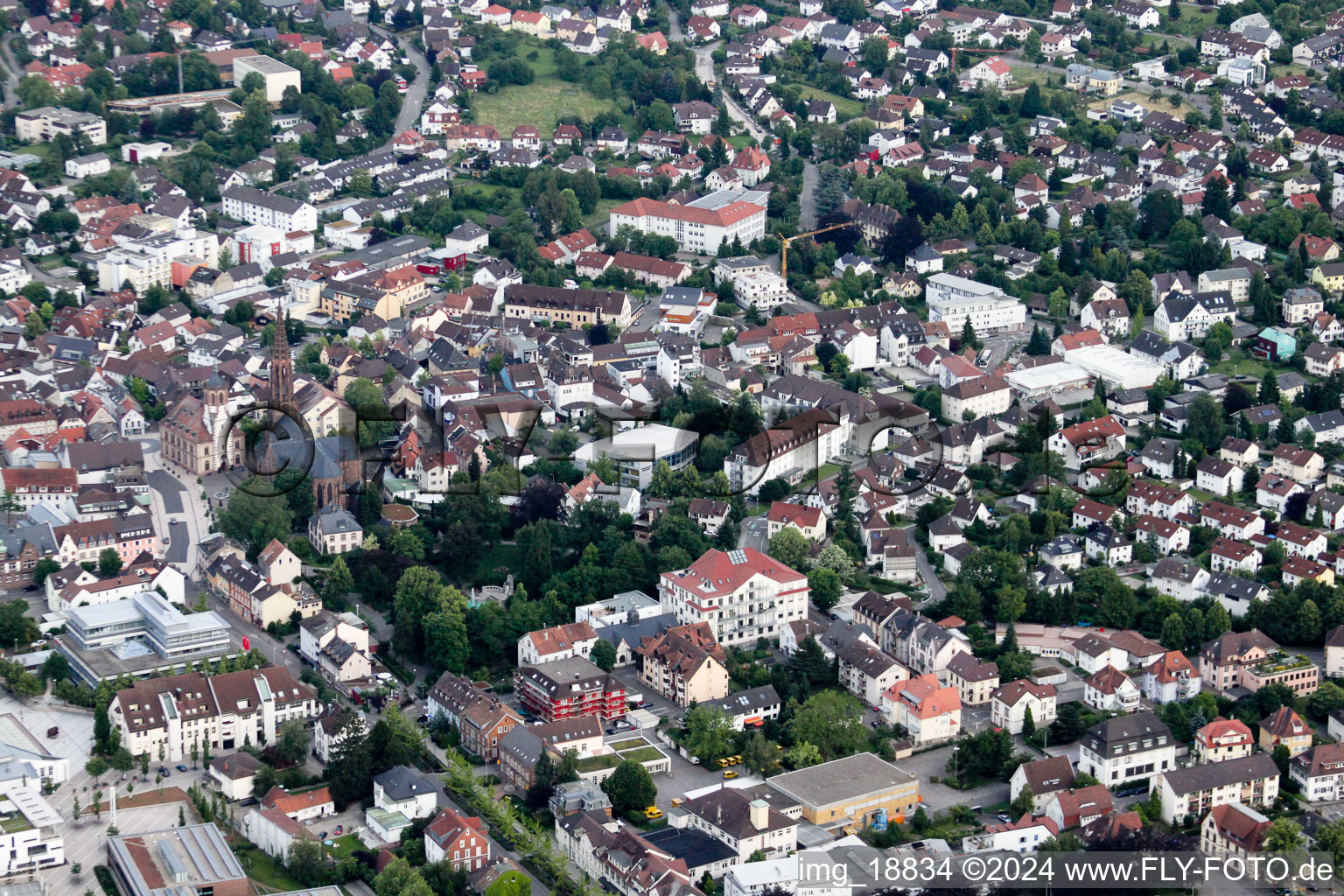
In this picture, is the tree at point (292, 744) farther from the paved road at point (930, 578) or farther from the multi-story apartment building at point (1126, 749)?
the multi-story apartment building at point (1126, 749)

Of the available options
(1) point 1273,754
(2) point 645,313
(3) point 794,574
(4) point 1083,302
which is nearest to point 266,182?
(2) point 645,313

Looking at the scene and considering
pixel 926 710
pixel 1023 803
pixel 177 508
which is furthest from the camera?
pixel 177 508

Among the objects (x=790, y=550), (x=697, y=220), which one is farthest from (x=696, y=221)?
(x=790, y=550)

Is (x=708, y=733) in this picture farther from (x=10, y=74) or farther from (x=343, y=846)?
(x=10, y=74)

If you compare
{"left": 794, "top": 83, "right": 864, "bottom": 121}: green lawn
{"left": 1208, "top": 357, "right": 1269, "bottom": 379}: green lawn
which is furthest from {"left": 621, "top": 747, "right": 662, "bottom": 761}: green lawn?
{"left": 794, "top": 83, "right": 864, "bottom": 121}: green lawn

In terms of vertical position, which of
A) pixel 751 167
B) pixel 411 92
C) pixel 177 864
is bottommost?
pixel 411 92

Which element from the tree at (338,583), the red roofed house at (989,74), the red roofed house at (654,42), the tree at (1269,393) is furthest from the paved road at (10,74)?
the tree at (1269,393)

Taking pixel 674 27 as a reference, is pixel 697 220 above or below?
above
